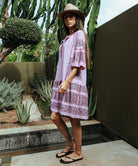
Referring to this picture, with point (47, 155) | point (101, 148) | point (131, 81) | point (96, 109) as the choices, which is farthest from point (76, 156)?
point (96, 109)

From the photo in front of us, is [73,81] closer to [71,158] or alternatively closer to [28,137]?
[71,158]

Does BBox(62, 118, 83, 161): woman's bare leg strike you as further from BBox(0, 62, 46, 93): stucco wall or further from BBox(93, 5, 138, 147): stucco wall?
BBox(0, 62, 46, 93): stucco wall

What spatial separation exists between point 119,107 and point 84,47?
148cm

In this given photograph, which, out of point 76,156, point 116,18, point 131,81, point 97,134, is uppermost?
point 116,18

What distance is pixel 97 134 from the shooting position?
10.8 ft

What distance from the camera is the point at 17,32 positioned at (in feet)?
18.1

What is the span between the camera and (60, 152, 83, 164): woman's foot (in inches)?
73.2

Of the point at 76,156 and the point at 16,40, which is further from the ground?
the point at 16,40

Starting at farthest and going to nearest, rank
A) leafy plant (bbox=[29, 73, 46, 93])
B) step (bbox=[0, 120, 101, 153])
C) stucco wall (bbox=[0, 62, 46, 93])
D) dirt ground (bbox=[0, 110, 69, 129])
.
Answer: stucco wall (bbox=[0, 62, 46, 93]), leafy plant (bbox=[29, 73, 46, 93]), dirt ground (bbox=[0, 110, 69, 129]), step (bbox=[0, 120, 101, 153])

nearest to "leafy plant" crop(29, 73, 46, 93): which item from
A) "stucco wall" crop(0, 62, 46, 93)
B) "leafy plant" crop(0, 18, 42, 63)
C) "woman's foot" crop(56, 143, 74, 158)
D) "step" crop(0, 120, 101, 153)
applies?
"stucco wall" crop(0, 62, 46, 93)

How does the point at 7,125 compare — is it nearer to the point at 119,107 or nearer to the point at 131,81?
the point at 119,107

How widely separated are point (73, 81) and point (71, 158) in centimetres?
87

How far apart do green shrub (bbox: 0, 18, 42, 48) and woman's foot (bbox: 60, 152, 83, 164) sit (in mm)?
4659

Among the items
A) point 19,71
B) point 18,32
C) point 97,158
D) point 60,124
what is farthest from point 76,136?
point 19,71
